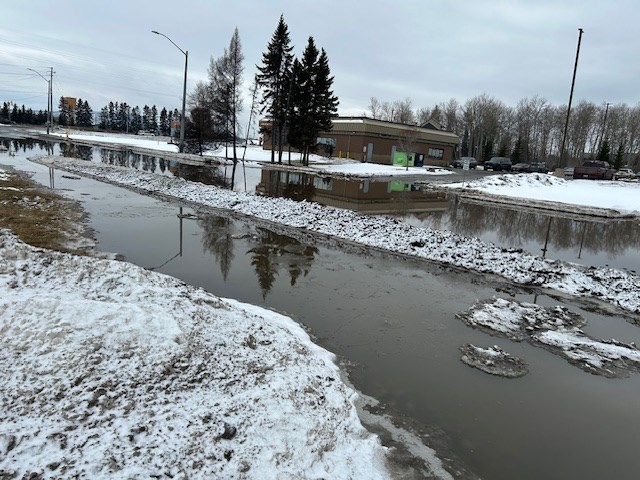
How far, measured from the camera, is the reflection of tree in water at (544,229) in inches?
648

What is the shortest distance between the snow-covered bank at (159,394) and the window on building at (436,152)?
6969cm

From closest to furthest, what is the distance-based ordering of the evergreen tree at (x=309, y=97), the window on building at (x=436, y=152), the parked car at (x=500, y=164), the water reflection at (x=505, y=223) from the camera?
the water reflection at (x=505, y=223) → the evergreen tree at (x=309, y=97) → the parked car at (x=500, y=164) → the window on building at (x=436, y=152)

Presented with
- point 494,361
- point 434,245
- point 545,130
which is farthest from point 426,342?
point 545,130

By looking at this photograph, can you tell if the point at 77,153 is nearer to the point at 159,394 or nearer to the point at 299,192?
the point at 299,192

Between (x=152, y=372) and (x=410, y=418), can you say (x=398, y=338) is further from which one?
(x=152, y=372)

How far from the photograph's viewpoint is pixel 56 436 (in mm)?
3744

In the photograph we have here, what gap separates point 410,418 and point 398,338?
2246 mm

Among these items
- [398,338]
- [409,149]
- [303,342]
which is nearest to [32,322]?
[303,342]

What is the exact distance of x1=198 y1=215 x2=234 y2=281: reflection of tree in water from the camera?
439 inches

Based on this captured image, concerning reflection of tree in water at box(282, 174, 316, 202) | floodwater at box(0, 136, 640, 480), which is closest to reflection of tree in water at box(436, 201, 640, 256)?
floodwater at box(0, 136, 640, 480)

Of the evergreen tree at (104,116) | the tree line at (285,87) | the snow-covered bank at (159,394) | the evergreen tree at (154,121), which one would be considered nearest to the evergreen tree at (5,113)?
the evergreen tree at (104,116)

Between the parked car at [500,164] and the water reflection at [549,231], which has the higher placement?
the parked car at [500,164]

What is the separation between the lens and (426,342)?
7359 millimetres

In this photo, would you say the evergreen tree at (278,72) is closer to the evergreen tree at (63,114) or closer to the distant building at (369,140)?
the distant building at (369,140)
